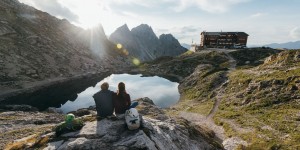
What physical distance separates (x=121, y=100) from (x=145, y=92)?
10222 cm

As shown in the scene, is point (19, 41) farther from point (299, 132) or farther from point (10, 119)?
point (299, 132)

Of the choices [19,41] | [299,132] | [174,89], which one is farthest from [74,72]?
[299,132]

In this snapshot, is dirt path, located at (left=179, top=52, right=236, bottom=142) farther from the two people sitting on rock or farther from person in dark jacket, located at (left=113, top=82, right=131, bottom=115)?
the two people sitting on rock

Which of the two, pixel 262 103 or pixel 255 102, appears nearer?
pixel 262 103

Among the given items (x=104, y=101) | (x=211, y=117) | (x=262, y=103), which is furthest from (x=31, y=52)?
(x=104, y=101)

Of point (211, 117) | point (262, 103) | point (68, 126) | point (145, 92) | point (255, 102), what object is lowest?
point (145, 92)

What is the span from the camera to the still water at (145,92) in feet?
337

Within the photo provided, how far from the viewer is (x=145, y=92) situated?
125 metres

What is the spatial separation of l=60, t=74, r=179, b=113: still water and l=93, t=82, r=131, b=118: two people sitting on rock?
73.8 meters

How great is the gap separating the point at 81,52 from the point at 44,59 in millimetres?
46775

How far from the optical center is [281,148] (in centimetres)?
4006

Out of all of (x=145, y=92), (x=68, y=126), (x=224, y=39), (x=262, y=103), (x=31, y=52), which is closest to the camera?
(x=68, y=126)

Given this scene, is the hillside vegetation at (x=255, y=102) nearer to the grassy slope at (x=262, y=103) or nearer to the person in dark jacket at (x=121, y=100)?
the grassy slope at (x=262, y=103)

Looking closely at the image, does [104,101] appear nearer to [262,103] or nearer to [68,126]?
[68,126]
